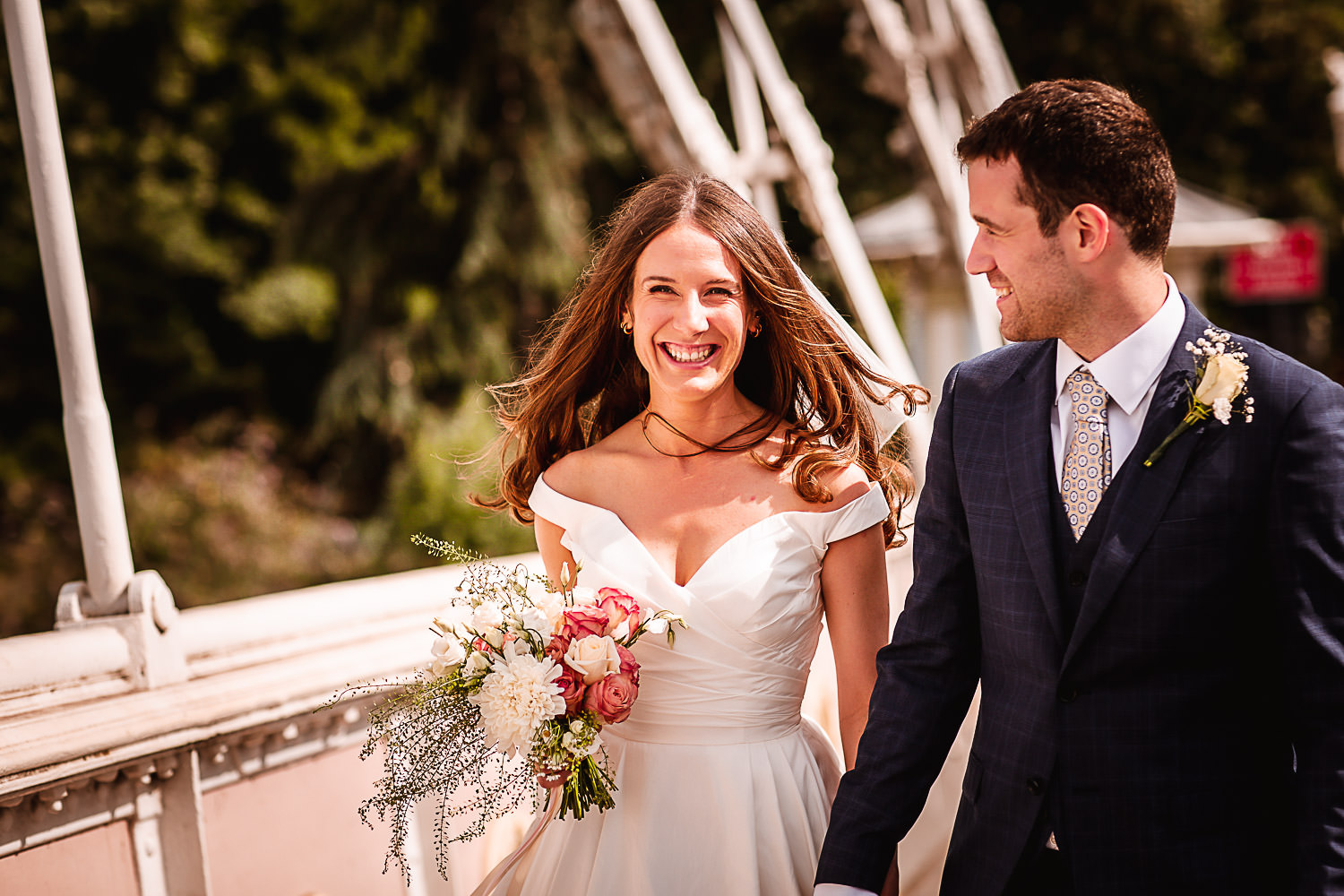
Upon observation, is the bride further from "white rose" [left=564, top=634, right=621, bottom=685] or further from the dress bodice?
"white rose" [left=564, top=634, right=621, bottom=685]

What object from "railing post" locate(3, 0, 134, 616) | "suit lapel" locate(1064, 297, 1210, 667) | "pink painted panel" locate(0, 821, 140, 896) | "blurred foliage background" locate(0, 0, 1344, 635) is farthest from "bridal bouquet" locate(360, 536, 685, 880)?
"blurred foliage background" locate(0, 0, 1344, 635)

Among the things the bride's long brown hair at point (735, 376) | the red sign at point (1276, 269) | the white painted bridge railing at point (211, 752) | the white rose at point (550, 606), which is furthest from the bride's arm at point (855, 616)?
the red sign at point (1276, 269)

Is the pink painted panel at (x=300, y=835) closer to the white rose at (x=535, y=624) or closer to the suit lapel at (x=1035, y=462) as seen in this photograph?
the white rose at (x=535, y=624)

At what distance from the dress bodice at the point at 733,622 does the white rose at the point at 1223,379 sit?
0.89m

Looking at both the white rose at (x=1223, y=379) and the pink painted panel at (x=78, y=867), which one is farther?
the pink painted panel at (x=78, y=867)

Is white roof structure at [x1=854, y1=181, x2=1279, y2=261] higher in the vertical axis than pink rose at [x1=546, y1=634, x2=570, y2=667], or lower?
higher

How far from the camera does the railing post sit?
8.04ft

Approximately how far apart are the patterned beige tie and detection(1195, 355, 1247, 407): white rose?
0.61ft

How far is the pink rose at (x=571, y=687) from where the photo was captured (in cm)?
212

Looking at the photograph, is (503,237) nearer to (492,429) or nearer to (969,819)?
(492,429)

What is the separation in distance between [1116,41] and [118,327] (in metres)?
12.4

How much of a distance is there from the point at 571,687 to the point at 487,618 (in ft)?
0.75

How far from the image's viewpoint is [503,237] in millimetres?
10000

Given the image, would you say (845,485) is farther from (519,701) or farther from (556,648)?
(519,701)
